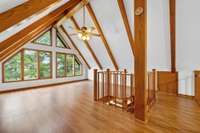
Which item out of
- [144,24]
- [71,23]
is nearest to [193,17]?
[144,24]

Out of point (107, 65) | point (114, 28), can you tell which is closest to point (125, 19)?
point (114, 28)

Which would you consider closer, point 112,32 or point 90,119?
point 90,119

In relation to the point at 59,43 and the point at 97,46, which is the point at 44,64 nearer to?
the point at 59,43

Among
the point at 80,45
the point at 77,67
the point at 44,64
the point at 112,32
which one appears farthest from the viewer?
the point at 77,67

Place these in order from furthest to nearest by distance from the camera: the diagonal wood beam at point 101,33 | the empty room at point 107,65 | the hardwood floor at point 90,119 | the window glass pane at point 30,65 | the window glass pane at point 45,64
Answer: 1. the window glass pane at point 45,64
2. the window glass pane at point 30,65
3. the diagonal wood beam at point 101,33
4. the empty room at point 107,65
5. the hardwood floor at point 90,119

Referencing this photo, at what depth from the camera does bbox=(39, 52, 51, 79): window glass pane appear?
6.96m

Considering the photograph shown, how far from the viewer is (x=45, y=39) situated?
23.6 feet

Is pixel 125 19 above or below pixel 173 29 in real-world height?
above

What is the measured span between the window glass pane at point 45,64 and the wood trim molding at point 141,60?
237 inches

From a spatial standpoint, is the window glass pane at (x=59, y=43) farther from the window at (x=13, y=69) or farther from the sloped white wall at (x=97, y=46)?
the window at (x=13, y=69)

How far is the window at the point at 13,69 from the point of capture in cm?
568

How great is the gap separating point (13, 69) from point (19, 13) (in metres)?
5.42

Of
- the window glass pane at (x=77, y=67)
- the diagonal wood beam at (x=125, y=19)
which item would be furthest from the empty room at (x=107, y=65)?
the window glass pane at (x=77, y=67)

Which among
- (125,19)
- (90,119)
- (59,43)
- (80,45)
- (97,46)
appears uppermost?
(125,19)
